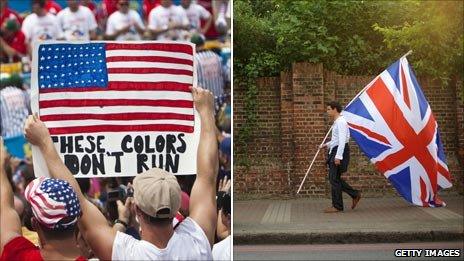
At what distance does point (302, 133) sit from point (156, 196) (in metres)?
1.53

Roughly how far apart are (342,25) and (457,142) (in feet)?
2.53

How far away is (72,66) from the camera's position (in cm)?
196

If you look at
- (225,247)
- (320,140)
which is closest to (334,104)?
(320,140)

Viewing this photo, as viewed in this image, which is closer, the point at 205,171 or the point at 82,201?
the point at 82,201

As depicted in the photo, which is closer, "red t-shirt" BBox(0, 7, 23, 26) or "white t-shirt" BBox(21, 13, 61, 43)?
"white t-shirt" BBox(21, 13, 61, 43)

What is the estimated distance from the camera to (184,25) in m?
2.99

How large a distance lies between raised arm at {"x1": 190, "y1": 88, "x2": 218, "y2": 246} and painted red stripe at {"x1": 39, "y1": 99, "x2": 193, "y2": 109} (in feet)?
0.16

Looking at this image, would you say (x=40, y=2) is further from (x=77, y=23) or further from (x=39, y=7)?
(x=77, y=23)

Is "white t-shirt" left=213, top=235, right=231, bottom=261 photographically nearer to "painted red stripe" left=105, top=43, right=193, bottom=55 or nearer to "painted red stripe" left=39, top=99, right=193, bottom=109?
"painted red stripe" left=39, top=99, right=193, bottom=109

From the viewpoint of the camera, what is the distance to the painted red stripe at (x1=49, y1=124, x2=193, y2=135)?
6.32 ft

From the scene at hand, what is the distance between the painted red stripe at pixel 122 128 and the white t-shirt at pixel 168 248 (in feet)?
0.93

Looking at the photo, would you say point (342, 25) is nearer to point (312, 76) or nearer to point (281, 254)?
point (312, 76)

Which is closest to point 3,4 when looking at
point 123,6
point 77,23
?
point 77,23

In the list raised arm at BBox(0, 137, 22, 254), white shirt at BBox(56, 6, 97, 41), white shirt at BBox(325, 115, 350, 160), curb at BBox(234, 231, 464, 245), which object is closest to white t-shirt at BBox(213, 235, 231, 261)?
raised arm at BBox(0, 137, 22, 254)
